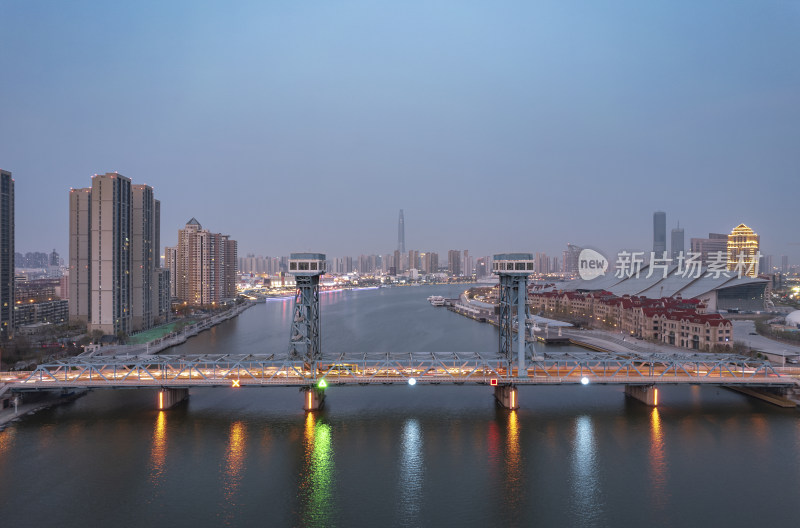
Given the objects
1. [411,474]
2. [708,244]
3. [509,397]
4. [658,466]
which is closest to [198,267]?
[509,397]

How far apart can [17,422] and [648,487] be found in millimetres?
13782

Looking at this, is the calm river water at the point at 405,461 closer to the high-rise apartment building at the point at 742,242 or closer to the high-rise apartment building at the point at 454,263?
the high-rise apartment building at the point at 742,242

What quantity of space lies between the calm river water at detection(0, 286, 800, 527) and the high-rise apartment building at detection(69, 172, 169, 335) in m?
13.3

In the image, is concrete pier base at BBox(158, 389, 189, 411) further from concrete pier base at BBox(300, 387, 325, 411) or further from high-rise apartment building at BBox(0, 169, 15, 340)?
high-rise apartment building at BBox(0, 169, 15, 340)

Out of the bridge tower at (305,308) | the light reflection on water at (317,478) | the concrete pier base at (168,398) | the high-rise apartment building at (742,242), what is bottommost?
the light reflection on water at (317,478)

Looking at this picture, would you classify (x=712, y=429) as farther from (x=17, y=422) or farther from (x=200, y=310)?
(x=200, y=310)

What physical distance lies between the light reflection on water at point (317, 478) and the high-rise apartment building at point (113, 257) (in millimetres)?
19029

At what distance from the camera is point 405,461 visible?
10141mm

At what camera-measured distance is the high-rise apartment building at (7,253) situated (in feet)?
79.2

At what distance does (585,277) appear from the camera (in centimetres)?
4591

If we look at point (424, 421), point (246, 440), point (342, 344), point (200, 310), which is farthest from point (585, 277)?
point (246, 440)

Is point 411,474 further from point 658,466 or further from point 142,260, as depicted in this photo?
point 142,260

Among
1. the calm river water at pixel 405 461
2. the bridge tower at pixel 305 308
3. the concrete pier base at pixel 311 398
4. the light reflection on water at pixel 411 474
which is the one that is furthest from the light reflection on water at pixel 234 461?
→ the light reflection on water at pixel 411 474

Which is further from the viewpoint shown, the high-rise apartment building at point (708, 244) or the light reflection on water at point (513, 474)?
the high-rise apartment building at point (708, 244)
